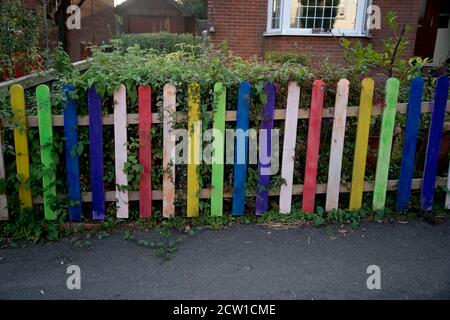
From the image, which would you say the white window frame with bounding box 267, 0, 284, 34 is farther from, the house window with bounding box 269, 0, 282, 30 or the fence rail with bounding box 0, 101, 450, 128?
the fence rail with bounding box 0, 101, 450, 128

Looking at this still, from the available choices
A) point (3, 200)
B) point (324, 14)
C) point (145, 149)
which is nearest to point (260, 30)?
point (324, 14)

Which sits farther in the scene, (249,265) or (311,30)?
(311,30)

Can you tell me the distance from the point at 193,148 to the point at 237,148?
15.6 inches

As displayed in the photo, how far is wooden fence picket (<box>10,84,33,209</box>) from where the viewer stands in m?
3.37

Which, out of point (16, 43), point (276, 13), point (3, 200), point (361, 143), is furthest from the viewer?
point (276, 13)

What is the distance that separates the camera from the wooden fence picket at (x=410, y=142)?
3.69 metres

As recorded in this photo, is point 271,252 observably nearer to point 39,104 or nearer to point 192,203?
point 192,203

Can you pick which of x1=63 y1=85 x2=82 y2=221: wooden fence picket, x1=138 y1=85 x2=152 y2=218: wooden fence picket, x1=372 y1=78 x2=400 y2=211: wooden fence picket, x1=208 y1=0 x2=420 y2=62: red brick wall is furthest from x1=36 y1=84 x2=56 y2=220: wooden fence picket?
x1=208 y1=0 x2=420 y2=62: red brick wall

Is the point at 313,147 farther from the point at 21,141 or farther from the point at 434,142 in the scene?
the point at 21,141

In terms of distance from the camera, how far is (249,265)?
122 inches

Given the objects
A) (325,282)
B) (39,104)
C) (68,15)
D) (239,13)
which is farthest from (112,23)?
(325,282)

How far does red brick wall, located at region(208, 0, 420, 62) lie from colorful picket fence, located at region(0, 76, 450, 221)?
21.1 feet

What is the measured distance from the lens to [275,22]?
1041cm

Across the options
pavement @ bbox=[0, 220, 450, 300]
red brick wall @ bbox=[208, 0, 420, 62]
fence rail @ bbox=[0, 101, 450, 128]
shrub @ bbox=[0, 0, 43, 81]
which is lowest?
pavement @ bbox=[0, 220, 450, 300]
